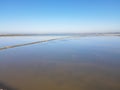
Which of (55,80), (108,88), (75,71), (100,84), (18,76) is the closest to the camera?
(108,88)

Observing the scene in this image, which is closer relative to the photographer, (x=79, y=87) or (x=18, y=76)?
(x=79, y=87)

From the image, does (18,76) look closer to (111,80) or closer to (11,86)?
(11,86)

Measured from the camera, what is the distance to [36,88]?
217 inches

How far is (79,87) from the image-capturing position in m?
5.62

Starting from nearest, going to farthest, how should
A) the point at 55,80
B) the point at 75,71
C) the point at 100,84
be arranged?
the point at 100,84 < the point at 55,80 < the point at 75,71

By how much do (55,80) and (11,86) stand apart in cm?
171

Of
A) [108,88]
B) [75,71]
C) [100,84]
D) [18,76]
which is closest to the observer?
[108,88]

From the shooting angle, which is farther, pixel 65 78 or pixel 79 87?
pixel 65 78

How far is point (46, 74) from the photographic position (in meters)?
7.16

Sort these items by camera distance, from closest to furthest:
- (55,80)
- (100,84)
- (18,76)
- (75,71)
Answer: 1. (100,84)
2. (55,80)
3. (18,76)
4. (75,71)

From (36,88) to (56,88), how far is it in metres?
0.70

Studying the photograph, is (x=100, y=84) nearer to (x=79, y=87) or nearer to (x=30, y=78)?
(x=79, y=87)

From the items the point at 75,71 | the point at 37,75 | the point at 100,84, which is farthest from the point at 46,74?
the point at 100,84

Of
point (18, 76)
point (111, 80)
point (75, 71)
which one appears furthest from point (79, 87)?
point (18, 76)
